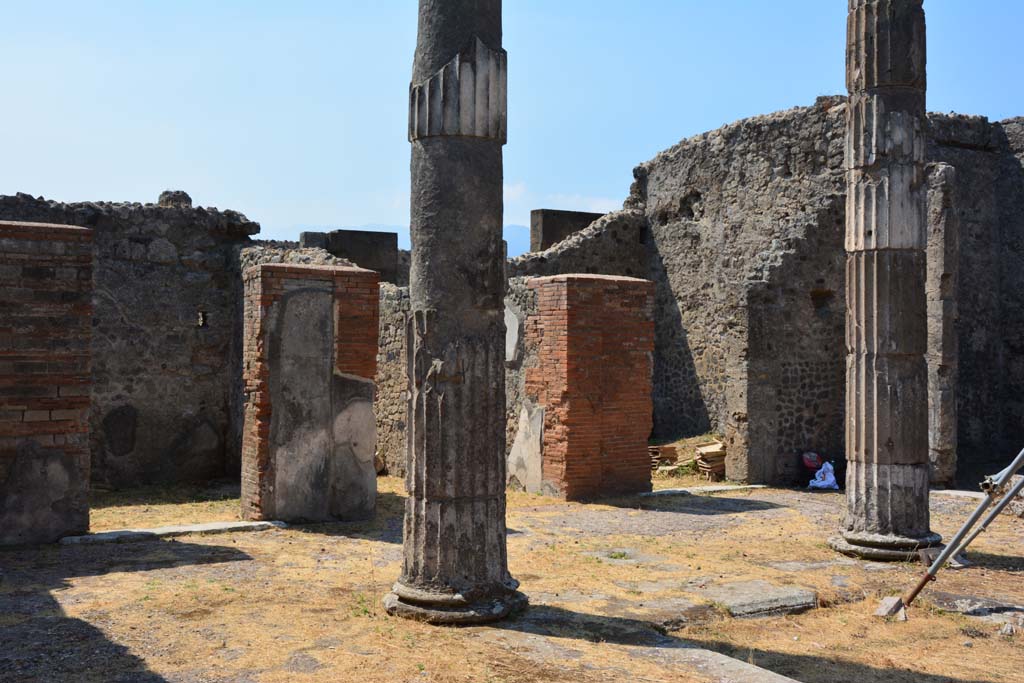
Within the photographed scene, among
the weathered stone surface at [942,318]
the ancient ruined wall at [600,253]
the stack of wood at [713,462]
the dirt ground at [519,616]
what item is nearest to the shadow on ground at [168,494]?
the dirt ground at [519,616]

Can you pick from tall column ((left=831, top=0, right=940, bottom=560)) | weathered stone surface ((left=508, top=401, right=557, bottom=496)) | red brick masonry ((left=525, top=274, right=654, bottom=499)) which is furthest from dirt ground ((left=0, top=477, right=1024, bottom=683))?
weathered stone surface ((left=508, top=401, right=557, bottom=496))

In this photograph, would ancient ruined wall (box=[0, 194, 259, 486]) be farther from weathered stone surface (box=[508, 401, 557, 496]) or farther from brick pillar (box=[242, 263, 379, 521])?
weathered stone surface (box=[508, 401, 557, 496])

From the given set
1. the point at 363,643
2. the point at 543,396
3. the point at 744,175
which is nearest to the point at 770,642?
the point at 363,643

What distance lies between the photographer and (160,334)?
500 inches

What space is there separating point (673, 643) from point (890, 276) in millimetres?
4302

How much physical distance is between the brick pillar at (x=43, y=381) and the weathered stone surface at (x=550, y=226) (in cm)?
1047

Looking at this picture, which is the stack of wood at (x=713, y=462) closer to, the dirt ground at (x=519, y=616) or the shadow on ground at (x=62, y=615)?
the dirt ground at (x=519, y=616)

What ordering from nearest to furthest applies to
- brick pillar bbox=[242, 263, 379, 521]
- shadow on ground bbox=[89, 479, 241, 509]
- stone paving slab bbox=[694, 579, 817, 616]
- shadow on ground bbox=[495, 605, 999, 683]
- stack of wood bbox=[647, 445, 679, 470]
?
1. shadow on ground bbox=[495, 605, 999, 683]
2. stone paving slab bbox=[694, 579, 817, 616]
3. brick pillar bbox=[242, 263, 379, 521]
4. shadow on ground bbox=[89, 479, 241, 509]
5. stack of wood bbox=[647, 445, 679, 470]

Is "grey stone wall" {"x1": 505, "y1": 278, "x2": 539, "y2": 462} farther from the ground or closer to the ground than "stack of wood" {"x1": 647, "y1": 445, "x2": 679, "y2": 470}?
farther from the ground

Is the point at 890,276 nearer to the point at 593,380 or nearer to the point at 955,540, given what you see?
the point at 955,540

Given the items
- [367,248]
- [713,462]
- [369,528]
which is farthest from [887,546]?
[367,248]

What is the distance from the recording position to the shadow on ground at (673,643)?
17.4 ft

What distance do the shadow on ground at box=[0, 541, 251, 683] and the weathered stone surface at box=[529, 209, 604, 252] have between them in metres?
10.8

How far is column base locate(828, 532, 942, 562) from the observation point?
328 inches
